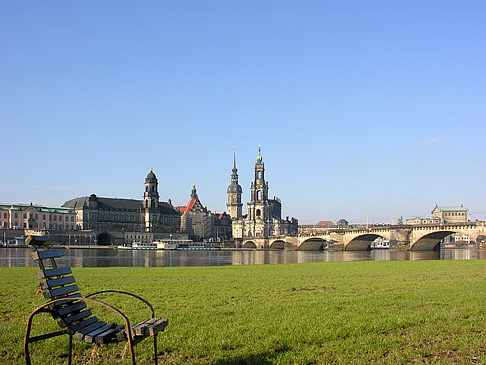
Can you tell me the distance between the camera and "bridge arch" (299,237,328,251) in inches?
4199

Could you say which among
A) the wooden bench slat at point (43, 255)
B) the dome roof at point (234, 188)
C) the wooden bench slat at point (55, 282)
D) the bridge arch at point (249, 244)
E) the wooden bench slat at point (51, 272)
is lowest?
the bridge arch at point (249, 244)

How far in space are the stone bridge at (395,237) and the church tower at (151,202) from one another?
5404cm

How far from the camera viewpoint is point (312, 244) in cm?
11194

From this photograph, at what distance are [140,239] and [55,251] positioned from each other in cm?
14290

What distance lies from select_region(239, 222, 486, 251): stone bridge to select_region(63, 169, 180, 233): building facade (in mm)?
54857

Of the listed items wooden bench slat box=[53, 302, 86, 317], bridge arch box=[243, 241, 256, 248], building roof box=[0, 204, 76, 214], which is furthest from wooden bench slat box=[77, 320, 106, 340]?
building roof box=[0, 204, 76, 214]

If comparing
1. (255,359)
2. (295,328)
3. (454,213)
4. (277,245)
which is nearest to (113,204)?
(277,245)

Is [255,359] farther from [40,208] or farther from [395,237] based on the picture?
[40,208]

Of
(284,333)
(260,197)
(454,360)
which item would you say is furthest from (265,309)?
(260,197)

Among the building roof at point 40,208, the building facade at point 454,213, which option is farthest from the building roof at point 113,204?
the building facade at point 454,213

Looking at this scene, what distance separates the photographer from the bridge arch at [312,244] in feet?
350

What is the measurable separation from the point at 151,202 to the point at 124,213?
31.2ft

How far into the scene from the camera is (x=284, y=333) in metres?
6.82

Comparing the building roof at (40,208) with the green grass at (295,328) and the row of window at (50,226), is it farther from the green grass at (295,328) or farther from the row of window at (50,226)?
the green grass at (295,328)
